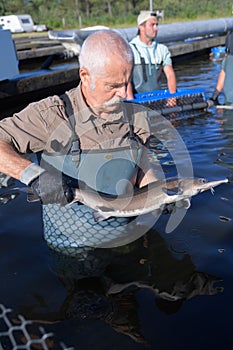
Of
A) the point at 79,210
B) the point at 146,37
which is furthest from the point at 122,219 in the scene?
the point at 146,37

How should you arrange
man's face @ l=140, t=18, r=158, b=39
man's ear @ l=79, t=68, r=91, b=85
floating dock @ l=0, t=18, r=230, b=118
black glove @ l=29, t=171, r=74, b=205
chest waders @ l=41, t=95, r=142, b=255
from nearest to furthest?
black glove @ l=29, t=171, r=74, b=205 → man's ear @ l=79, t=68, r=91, b=85 → chest waders @ l=41, t=95, r=142, b=255 → man's face @ l=140, t=18, r=158, b=39 → floating dock @ l=0, t=18, r=230, b=118

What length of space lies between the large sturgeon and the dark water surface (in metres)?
0.72

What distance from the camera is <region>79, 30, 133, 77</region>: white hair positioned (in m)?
2.82

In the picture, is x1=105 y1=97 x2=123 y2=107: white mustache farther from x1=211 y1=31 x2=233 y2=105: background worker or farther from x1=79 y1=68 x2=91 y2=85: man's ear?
x1=211 y1=31 x2=233 y2=105: background worker

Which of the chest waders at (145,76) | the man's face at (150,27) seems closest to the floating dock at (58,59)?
the chest waders at (145,76)

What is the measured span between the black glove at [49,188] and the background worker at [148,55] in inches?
210

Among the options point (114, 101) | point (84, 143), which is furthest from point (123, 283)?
point (114, 101)

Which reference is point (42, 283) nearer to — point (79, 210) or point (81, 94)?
point (79, 210)

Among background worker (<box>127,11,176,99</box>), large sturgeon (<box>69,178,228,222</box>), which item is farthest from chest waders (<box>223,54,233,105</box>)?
large sturgeon (<box>69,178,228,222</box>)

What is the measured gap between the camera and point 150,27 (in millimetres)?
7848

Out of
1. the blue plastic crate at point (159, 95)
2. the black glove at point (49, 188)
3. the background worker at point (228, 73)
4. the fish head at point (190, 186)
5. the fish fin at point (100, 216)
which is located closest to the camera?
the black glove at point (49, 188)

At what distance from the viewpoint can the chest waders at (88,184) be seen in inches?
125

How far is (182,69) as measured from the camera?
16.7 m

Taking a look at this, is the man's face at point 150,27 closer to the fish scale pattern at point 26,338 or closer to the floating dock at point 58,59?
the floating dock at point 58,59
